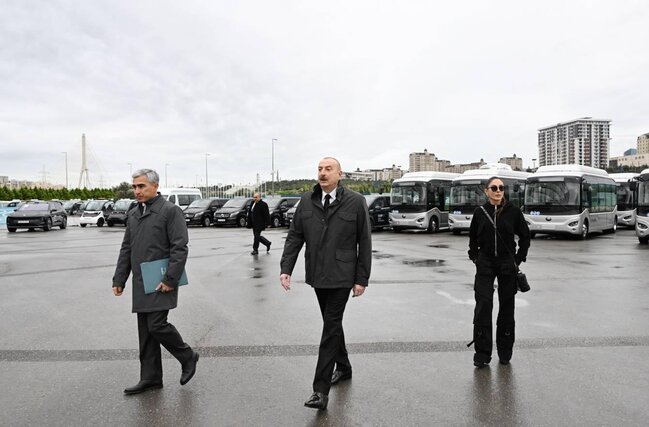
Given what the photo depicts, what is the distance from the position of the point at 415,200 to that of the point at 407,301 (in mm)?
17725

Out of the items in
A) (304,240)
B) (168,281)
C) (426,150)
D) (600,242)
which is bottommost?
(600,242)

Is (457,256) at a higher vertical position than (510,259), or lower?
lower

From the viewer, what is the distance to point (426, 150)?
10588cm

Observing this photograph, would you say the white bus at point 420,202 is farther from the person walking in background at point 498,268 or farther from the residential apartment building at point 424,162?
the residential apartment building at point 424,162

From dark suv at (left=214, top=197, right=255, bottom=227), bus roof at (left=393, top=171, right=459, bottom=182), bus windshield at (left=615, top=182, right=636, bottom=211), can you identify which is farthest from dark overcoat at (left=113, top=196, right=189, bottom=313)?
bus windshield at (left=615, top=182, right=636, bottom=211)

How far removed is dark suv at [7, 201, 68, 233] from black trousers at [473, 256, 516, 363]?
2913 cm

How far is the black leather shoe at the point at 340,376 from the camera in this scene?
457cm

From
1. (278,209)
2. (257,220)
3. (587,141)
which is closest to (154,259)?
(257,220)

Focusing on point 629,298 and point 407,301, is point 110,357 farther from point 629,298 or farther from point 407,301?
point 629,298

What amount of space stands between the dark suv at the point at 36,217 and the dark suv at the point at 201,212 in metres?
7.23

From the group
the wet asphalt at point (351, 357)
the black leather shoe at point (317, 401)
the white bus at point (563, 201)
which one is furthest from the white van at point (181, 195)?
the black leather shoe at point (317, 401)

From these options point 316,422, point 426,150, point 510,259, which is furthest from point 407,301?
point 426,150

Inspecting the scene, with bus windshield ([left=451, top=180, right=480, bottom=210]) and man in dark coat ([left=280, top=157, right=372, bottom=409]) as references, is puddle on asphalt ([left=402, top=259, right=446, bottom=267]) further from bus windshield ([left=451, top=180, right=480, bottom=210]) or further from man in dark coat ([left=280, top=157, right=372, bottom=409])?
bus windshield ([left=451, top=180, right=480, bottom=210])

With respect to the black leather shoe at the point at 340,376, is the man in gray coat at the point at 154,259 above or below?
above
